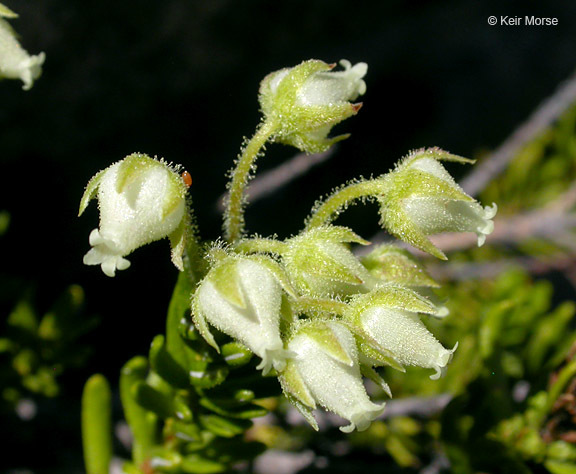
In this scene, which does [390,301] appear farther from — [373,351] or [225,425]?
[225,425]

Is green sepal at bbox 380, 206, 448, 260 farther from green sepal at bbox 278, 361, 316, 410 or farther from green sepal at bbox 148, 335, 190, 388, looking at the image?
green sepal at bbox 148, 335, 190, 388

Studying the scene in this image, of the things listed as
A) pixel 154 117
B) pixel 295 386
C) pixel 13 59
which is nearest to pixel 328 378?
pixel 295 386

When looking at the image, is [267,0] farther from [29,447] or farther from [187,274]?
[29,447]

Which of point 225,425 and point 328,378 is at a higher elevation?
point 328,378

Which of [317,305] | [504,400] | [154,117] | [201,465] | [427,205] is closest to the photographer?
[317,305]

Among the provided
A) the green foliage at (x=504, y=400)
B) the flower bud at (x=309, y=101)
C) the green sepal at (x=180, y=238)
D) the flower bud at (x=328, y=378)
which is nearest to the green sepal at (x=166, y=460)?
the flower bud at (x=328, y=378)

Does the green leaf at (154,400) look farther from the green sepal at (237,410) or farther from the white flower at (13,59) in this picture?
the white flower at (13,59)

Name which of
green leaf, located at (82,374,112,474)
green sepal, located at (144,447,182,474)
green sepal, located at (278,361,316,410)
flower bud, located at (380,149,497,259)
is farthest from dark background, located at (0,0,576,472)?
flower bud, located at (380,149,497,259)
